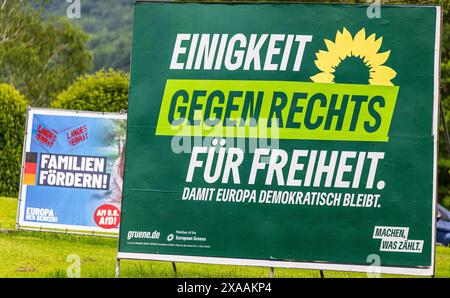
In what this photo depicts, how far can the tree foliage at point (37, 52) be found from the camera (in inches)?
2404

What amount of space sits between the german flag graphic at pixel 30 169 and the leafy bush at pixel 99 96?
26.9 ft

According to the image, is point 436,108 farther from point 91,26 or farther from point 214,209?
point 91,26

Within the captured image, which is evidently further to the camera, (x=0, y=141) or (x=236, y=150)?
(x=0, y=141)

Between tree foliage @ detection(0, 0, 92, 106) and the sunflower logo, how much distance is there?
51419 millimetres

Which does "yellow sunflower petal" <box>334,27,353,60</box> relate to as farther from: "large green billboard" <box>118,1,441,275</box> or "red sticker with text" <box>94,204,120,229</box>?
"red sticker with text" <box>94,204,120,229</box>

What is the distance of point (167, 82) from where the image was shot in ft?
36.3

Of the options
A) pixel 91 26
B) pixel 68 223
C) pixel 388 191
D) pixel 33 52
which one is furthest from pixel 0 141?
pixel 91 26

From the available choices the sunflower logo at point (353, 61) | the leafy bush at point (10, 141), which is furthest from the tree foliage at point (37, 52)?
the sunflower logo at point (353, 61)

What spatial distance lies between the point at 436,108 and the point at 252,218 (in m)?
2.59

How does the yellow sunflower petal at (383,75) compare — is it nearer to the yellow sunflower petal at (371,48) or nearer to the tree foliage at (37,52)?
the yellow sunflower petal at (371,48)

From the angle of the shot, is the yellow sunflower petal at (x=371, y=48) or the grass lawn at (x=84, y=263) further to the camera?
the grass lawn at (x=84, y=263)

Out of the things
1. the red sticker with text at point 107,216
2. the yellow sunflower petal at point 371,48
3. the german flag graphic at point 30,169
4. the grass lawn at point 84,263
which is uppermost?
the yellow sunflower petal at point 371,48

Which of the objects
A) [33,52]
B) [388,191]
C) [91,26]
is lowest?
[388,191]

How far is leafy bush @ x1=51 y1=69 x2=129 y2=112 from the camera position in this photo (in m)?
24.6
